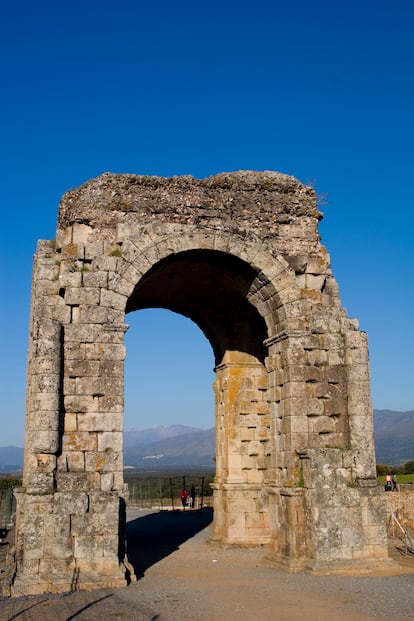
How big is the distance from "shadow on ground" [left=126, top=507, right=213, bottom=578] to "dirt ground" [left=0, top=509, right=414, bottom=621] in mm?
459

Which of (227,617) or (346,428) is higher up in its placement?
(346,428)

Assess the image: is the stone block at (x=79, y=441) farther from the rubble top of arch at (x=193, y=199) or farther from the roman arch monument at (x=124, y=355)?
the rubble top of arch at (x=193, y=199)

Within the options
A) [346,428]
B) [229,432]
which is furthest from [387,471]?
[346,428]

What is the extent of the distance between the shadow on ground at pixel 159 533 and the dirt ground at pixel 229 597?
1.51ft

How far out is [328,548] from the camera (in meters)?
10.4

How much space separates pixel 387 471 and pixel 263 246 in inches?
928

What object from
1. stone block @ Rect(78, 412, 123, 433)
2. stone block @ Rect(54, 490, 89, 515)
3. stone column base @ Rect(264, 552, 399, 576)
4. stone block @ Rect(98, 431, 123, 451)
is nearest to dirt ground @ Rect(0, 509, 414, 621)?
stone column base @ Rect(264, 552, 399, 576)

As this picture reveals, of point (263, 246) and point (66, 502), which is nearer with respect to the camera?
point (66, 502)

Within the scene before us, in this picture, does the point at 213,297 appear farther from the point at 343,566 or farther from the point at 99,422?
the point at 343,566

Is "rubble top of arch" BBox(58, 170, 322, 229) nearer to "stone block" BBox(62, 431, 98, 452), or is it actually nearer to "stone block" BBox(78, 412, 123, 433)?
"stone block" BBox(78, 412, 123, 433)

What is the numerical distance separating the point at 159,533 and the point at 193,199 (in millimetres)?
9204

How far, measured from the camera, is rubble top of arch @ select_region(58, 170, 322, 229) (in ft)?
38.4

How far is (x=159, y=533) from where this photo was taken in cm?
1700

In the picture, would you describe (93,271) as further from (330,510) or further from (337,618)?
(337,618)
